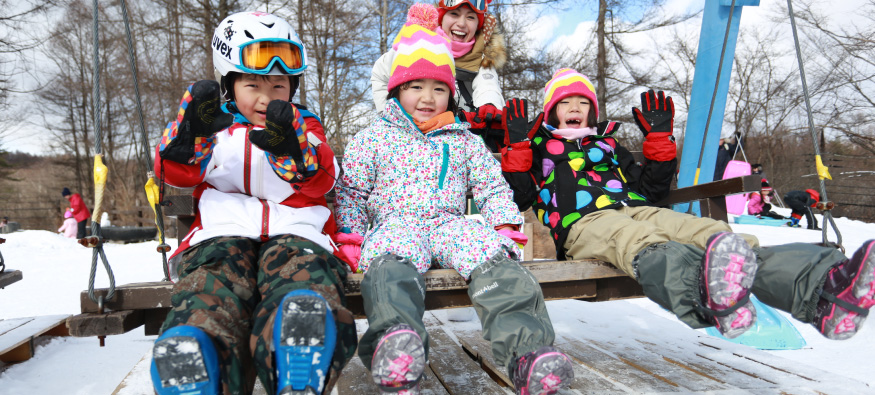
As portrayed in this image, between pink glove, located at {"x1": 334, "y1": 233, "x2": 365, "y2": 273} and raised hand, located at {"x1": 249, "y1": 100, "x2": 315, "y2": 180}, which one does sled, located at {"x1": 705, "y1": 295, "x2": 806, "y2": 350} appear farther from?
raised hand, located at {"x1": 249, "y1": 100, "x2": 315, "y2": 180}

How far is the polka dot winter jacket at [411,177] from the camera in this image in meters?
2.16

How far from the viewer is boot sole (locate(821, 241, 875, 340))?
4.82ft

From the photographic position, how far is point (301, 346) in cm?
121

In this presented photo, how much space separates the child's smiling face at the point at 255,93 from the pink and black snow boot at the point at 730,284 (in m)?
1.70

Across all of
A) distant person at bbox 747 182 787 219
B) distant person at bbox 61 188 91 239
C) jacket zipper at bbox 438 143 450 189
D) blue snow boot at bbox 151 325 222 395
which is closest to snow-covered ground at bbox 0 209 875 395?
blue snow boot at bbox 151 325 222 395

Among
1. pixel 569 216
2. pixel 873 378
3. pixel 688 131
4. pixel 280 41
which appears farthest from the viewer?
pixel 688 131

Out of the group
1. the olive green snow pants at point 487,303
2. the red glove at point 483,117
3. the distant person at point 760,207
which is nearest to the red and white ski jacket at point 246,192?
the olive green snow pants at point 487,303

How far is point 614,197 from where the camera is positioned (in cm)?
249

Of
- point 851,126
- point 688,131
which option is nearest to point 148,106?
point 688,131

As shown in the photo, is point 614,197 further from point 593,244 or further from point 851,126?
point 851,126

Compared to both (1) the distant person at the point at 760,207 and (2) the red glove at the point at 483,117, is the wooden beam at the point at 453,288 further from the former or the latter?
(1) the distant person at the point at 760,207

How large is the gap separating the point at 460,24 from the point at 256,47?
1.84m

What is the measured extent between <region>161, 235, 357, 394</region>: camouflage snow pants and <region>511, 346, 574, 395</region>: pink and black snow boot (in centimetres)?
49

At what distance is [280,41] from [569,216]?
1.52 meters
